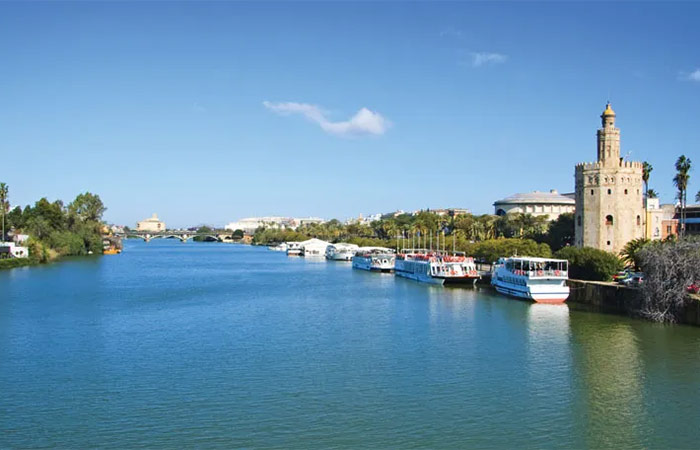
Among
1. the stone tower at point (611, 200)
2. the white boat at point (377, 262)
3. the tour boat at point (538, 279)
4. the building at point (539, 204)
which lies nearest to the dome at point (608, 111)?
the stone tower at point (611, 200)

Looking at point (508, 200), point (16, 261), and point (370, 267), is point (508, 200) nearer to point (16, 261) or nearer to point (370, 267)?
point (370, 267)

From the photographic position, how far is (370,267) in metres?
95.5

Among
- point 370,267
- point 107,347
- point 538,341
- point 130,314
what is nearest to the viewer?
point 107,347

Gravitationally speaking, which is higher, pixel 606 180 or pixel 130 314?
pixel 606 180

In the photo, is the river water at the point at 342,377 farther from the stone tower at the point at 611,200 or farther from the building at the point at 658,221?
the building at the point at 658,221

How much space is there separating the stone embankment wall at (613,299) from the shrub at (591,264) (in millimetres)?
1984

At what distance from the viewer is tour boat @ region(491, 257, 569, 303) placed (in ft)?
168

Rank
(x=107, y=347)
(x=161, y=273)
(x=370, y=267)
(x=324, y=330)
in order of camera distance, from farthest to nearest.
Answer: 1. (x=370, y=267)
2. (x=161, y=273)
3. (x=324, y=330)
4. (x=107, y=347)

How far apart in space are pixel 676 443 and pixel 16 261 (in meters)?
86.7

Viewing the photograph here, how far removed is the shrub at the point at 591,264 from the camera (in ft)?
175

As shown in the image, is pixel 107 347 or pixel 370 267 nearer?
pixel 107 347

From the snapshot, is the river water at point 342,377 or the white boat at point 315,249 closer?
the river water at point 342,377

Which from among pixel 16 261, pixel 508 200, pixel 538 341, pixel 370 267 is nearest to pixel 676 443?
pixel 538 341

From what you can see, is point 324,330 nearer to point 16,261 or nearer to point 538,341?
point 538,341
